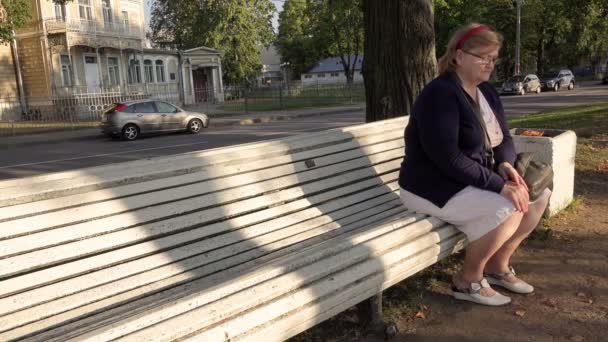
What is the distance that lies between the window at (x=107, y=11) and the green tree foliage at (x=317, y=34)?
19.3 m

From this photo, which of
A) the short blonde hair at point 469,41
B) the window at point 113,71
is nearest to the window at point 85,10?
the window at point 113,71

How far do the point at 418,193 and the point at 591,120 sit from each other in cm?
1028

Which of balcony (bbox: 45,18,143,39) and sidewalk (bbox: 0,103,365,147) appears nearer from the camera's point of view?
sidewalk (bbox: 0,103,365,147)

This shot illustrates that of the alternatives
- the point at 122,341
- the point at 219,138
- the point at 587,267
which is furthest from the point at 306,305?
the point at 219,138

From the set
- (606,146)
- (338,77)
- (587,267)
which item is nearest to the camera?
(587,267)

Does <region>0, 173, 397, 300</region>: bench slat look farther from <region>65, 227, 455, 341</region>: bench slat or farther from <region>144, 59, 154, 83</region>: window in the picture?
<region>144, 59, 154, 83</region>: window

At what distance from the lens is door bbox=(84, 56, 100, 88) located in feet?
100

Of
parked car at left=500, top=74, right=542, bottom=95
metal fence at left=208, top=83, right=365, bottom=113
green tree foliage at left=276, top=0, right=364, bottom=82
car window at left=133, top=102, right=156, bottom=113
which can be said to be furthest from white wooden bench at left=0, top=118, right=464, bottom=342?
green tree foliage at left=276, top=0, right=364, bottom=82

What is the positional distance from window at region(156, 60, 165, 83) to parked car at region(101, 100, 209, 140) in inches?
717

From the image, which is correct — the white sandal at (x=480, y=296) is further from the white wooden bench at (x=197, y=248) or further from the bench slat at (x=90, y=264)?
the bench slat at (x=90, y=264)

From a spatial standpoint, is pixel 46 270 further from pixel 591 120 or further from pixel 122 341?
pixel 591 120

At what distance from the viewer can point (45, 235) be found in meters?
2.44

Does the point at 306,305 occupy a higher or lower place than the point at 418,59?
lower

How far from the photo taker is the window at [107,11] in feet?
106
